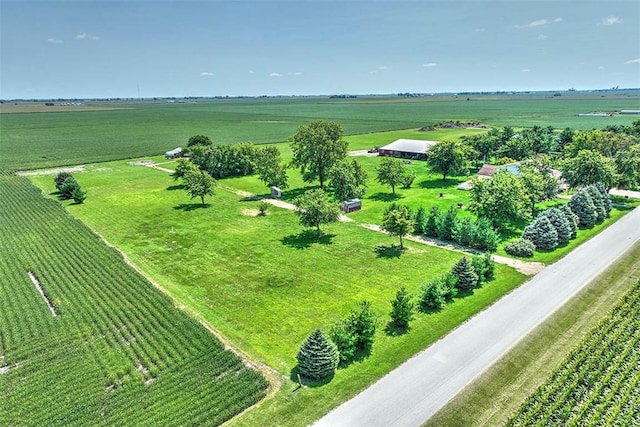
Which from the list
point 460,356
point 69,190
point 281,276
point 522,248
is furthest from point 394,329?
point 69,190

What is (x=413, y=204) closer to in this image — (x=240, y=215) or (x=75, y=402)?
(x=240, y=215)

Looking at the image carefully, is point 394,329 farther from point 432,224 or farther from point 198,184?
point 198,184

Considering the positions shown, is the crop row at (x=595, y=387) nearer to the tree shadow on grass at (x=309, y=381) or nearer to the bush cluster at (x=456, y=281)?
the bush cluster at (x=456, y=281)

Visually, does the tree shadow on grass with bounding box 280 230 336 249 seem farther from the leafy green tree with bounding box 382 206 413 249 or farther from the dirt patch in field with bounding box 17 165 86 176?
the dirt patch in field with bounding box 17 165 86 176

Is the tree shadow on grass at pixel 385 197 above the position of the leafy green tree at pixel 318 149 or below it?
below

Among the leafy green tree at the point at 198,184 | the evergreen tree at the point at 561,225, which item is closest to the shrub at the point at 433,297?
the evergreen tree at the point at 561,225

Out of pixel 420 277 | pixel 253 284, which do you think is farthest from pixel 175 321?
pixel 420 277
